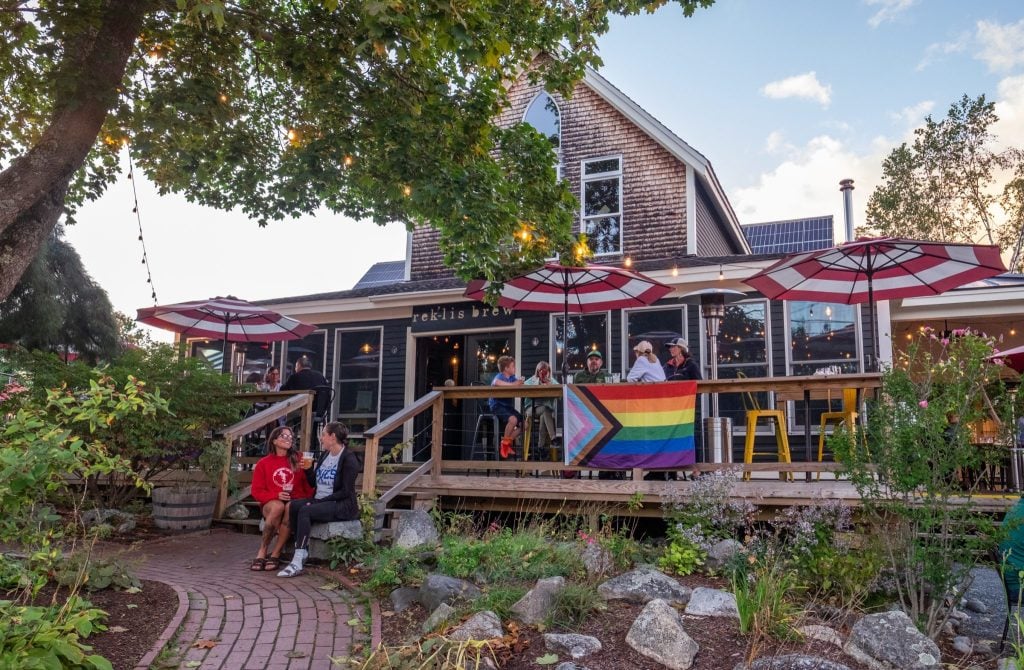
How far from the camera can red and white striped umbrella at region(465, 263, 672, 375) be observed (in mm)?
8422

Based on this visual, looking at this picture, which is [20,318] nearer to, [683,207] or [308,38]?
[308,38]

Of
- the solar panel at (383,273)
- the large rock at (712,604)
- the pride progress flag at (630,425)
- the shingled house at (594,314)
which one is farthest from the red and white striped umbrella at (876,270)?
the solar panel at (383,273)

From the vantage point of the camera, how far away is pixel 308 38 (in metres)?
6.96

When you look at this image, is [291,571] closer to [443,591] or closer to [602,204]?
[443,591]

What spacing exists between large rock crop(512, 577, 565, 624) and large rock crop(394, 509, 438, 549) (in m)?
1.57

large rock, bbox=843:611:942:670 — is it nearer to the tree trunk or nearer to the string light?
the tree trunk

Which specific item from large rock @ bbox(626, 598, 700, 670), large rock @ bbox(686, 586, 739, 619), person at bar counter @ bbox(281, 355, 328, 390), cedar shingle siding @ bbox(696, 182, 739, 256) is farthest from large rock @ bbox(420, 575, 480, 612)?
cedar shingle siding @ bbox(696, 182, 739, 256)

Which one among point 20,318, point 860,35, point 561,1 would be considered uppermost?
point 860,35

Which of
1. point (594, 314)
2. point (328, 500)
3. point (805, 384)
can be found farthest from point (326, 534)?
point (594, 314)

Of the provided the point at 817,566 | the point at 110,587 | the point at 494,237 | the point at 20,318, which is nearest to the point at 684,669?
the point at 817,566

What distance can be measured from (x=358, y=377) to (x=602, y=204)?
5.61 m

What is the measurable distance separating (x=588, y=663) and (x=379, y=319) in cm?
1033

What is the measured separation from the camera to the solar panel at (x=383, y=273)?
67.6 ft

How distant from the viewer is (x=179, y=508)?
7.38 m
